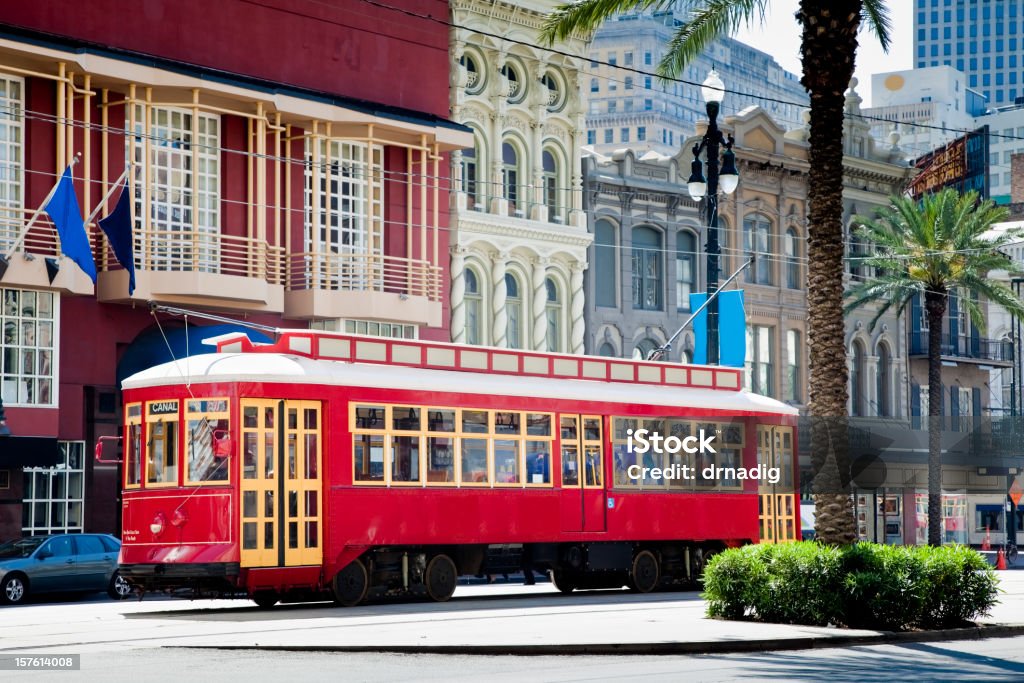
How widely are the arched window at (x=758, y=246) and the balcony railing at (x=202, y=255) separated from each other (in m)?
20.6

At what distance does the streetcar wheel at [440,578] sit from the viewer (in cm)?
2692

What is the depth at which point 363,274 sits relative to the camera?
4003 cm

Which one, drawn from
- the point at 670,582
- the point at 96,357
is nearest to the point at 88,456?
the point at 96,357

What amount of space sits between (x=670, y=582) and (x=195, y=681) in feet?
57.0

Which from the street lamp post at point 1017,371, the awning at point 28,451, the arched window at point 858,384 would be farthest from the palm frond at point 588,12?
the street lamp post at point 1017,371

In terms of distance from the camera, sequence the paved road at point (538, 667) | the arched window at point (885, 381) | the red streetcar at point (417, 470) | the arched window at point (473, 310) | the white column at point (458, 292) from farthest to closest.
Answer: the arched window at point (885, 381), the arched window at point (473, 310), the white column at point (458, 292), the red streetcar at point (417, 470), the paved road at point (538, 667)

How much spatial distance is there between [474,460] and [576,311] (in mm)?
20639

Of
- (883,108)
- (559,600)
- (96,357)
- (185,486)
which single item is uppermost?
(883,108)

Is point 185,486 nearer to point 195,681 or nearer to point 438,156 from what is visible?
point 195,681

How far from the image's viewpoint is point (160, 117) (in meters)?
36.3

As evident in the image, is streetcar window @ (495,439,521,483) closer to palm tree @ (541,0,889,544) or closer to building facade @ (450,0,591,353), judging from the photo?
palm tree @ (541,0,889,544)

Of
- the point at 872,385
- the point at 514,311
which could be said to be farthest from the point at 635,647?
the point at 872,385

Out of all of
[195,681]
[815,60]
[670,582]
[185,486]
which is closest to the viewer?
[195,681]

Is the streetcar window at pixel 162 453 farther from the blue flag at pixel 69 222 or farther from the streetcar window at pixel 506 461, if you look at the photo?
the blue flag at pixel 69 222
